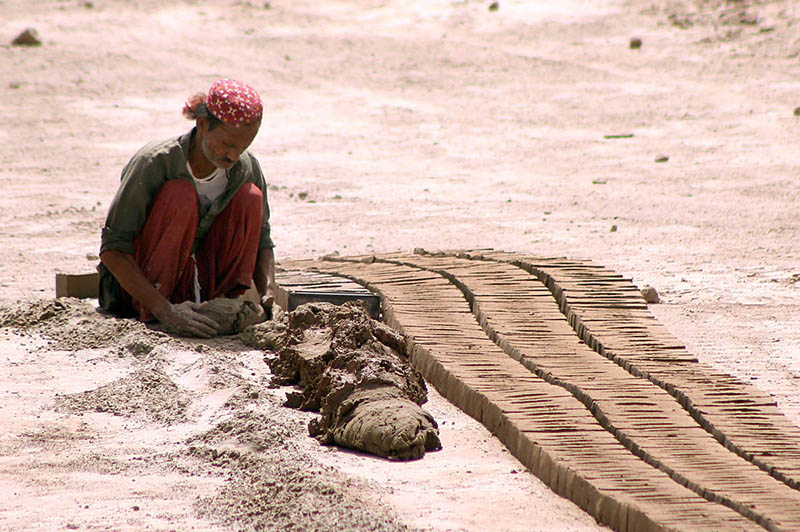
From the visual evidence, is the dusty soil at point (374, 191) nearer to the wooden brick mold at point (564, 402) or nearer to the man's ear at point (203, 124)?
the wooden brick mold at point (564, 402)

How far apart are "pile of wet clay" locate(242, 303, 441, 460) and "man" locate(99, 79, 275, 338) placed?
0.42 m

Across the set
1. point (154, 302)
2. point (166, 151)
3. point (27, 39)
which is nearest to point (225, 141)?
point (166, 151)

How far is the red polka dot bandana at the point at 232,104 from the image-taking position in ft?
16.2

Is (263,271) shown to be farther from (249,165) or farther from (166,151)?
(166,151)

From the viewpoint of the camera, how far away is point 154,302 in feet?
17.2

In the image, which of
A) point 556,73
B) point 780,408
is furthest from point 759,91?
point 780,408

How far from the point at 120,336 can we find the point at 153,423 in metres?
1.11

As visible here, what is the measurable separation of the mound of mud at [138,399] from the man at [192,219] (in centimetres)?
59

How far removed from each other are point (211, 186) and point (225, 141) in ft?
1.33

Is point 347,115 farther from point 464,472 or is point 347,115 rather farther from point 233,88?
point 464,472

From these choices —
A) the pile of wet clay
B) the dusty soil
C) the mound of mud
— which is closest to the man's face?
the pile of wet clay

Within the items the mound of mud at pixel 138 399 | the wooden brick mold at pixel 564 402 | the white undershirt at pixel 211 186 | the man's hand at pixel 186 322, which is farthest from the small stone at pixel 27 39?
the mound of mud at pixel 138 399

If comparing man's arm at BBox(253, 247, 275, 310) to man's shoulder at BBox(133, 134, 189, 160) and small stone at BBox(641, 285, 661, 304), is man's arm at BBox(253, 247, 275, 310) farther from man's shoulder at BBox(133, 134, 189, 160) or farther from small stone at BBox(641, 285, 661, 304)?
small stone at BBox(641, 285, 661, 304)

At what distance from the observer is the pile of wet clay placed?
4.04 m
